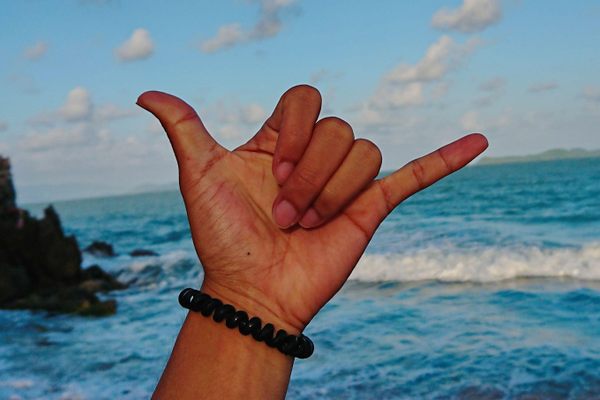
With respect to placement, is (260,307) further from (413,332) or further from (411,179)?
(413,332)

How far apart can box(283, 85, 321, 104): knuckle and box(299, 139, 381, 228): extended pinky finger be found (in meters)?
0.16

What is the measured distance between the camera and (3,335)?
432 inches

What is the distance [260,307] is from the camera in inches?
72.0

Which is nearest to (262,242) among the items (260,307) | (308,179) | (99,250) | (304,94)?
(260,307)

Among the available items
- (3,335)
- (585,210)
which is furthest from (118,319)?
(585,210)

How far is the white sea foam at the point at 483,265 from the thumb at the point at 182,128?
39.8 ft

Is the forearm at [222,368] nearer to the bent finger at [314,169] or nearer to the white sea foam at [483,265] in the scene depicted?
the bent finger at [314,169]

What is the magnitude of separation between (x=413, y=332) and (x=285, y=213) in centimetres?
787

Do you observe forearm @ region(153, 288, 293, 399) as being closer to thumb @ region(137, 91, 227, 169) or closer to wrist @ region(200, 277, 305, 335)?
wrist @ region(200, 277, 305, 335)

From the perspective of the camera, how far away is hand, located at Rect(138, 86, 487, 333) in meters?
1.72

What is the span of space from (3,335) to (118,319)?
76.7 inches

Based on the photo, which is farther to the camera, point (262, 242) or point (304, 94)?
point (262, 242)

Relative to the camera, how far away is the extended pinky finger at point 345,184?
1718 mm

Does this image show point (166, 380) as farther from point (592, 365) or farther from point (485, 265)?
point (485, 265)
